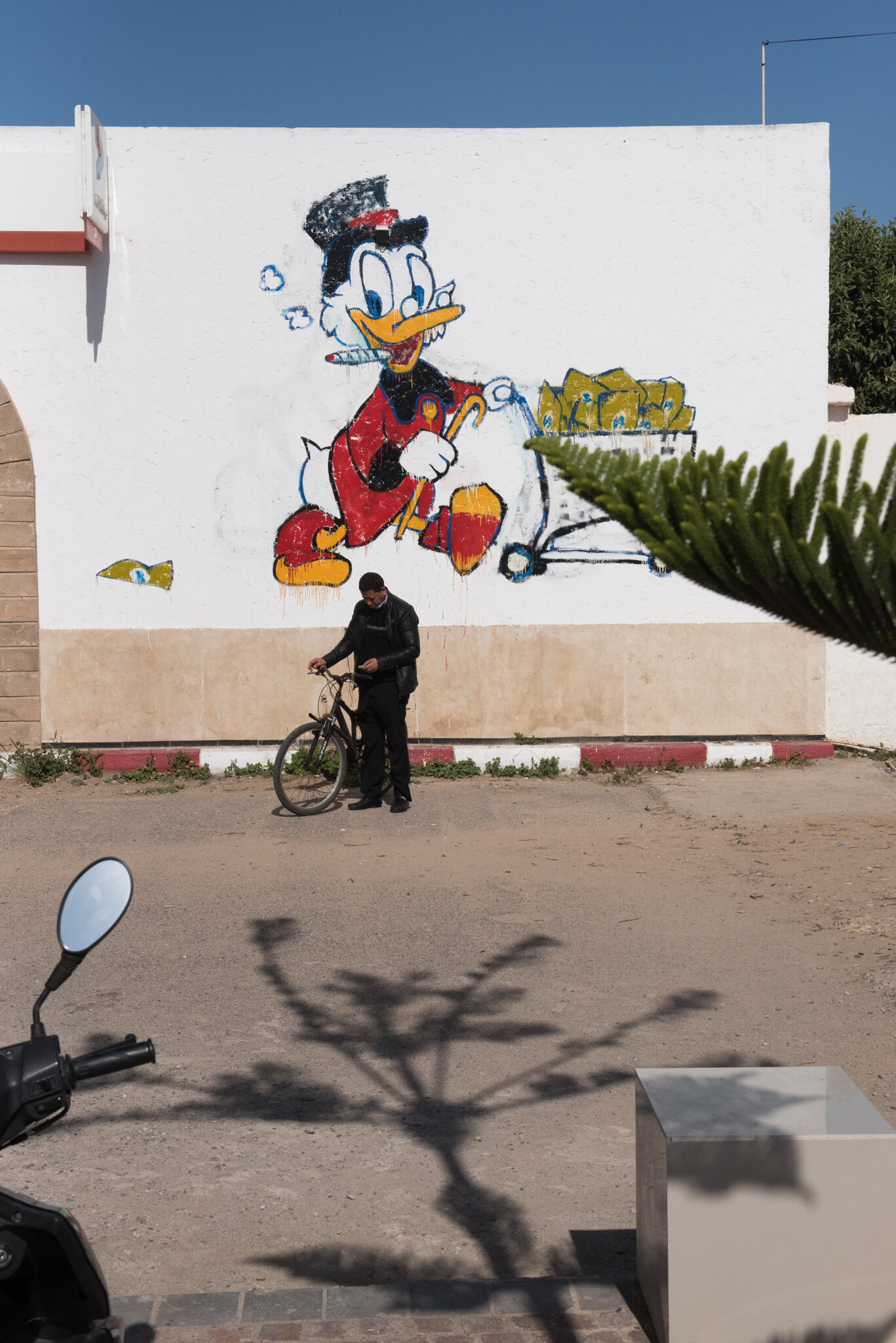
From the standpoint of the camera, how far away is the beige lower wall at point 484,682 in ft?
35.3

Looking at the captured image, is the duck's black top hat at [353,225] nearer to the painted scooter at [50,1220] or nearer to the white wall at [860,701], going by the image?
the white wall at [860,701]

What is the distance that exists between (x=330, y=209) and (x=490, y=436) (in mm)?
2443

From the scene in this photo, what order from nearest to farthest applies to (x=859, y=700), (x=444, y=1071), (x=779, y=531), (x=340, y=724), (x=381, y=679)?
(x=779, y=531) → (x=444, y=1071) → (x=381, y=679) → (x=340, y=724) → (x=859, y=700)

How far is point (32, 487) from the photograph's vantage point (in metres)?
10.6

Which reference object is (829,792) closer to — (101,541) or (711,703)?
(711,703)

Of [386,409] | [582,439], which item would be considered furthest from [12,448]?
[582,439]

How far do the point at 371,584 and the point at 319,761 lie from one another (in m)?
1.47

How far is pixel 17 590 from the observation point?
10.7m

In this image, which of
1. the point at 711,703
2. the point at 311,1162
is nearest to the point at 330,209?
the point at 711,703

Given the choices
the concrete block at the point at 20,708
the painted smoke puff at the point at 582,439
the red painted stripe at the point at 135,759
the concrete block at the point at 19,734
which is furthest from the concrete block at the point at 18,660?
the painted smoke puff at the point at 582,439

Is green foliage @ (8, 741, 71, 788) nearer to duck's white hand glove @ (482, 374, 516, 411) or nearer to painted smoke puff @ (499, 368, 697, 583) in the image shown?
painted smoke puff @ (499, 368, 697, 583)

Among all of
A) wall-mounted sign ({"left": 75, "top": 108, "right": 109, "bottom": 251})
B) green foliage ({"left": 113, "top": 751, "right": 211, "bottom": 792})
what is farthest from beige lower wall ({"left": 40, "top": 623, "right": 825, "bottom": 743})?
wall-mounted sign ({"left": 75, "top": 108, "right": 109, "bottom": 251})

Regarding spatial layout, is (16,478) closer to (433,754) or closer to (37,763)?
(37,763)

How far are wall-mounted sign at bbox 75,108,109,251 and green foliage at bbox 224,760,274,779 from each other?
4653mm
